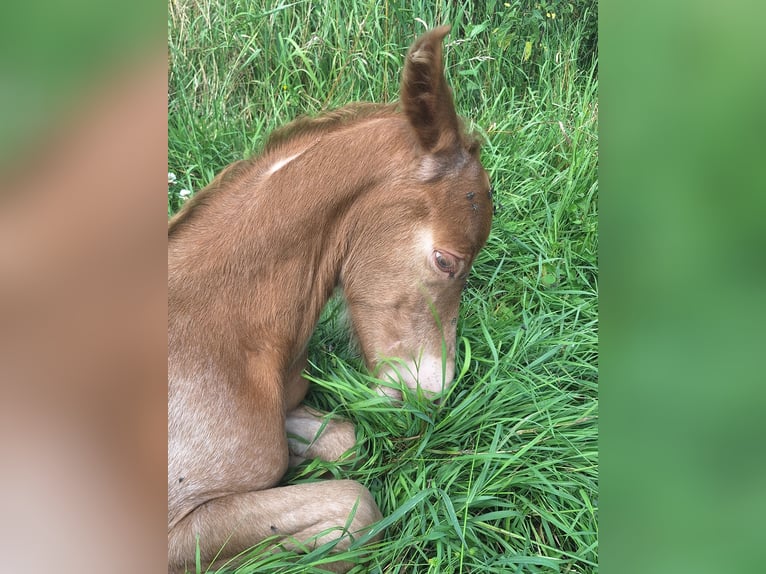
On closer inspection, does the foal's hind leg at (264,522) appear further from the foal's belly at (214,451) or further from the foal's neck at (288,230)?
the foal's neck at (288,230)

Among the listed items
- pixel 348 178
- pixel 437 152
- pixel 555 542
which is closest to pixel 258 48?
pixel 348 178

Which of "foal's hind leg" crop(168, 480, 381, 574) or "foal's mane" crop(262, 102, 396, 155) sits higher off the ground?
"foal's mane" crop(262, 102, 396, 155)

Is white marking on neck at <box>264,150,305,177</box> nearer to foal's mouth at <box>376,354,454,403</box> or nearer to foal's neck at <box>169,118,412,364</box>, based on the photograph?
foal's neck at <box>169,118,412,364</box>

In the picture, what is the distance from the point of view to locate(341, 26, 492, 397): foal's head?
170 centimetres

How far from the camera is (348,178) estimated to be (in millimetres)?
1722

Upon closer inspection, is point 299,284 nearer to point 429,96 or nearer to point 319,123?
point 319,123

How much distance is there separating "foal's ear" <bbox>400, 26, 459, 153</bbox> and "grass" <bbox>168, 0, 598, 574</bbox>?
12cm

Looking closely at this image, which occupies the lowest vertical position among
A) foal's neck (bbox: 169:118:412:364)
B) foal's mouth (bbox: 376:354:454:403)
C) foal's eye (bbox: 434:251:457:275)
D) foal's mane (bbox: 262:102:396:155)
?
foal's mouth (bbox: 376:354:454:403)

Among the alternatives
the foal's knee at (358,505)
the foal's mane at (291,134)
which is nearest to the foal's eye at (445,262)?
the foal's mane at (291,134)

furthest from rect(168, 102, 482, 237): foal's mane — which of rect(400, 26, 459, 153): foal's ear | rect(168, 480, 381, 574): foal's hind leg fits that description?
rect(168, 480, 381, 574): foal's hind leg
